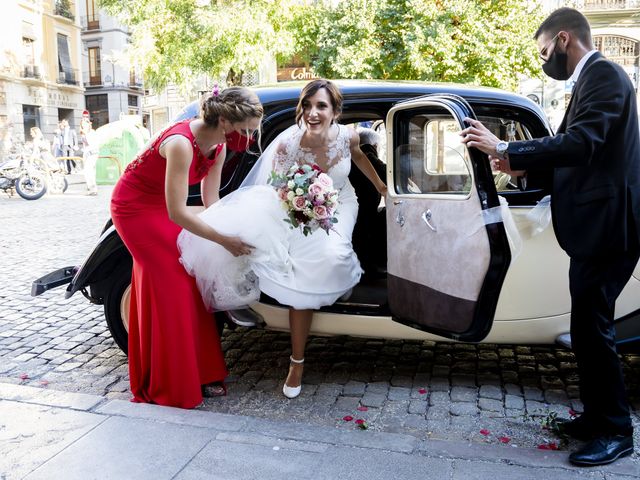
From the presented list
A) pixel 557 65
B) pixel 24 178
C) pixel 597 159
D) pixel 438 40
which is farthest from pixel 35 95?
pixel 597 159

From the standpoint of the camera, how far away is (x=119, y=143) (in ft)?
54.2

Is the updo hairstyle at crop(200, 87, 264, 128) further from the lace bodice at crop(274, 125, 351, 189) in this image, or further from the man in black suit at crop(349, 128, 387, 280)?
the man in black suit at crop(349, 128, 387, 280)

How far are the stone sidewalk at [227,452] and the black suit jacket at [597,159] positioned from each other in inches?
40.9

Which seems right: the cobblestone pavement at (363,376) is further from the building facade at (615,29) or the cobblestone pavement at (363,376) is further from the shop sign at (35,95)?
the shop sign at (35,95)

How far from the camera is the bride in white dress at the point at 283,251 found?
12.3ft

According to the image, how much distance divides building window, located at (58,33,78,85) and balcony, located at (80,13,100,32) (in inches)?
292

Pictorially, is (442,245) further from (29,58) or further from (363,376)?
(29,58)

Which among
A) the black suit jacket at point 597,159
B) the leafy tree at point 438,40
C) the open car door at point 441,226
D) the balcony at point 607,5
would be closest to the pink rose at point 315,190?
the open car door at point 441,226

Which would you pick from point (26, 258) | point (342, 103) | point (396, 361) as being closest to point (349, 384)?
point (396, 361)

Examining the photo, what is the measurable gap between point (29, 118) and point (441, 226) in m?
37.3

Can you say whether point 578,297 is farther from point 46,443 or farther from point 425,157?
point 46,443

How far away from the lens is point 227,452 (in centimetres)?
301

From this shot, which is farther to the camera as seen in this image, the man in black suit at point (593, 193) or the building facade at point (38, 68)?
the building facade at point (38, 68)

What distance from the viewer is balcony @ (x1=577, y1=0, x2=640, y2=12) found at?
2745 centimetres
